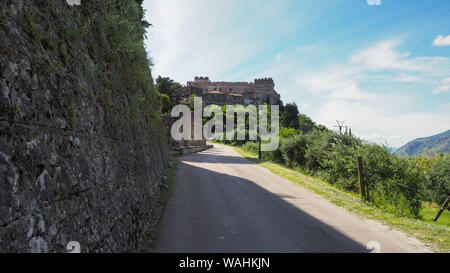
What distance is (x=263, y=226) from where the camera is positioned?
650cm

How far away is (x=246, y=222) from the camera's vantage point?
678 cm

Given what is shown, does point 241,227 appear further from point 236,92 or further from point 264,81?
point 236,92

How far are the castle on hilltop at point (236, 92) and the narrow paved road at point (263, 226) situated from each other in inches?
3641

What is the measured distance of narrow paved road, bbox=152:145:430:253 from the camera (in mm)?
5297

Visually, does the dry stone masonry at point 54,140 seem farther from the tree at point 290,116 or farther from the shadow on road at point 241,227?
the tree at point 290,116

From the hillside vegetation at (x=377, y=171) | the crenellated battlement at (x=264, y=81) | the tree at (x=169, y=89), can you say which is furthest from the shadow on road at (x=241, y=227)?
the crenellated battlement at (x=264, y=81)

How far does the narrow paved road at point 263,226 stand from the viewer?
17.4 ft

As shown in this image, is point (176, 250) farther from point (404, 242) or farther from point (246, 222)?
point (404, 242)

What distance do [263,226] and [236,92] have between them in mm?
121193

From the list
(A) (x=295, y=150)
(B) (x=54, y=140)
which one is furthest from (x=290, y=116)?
(B) (x=54, y=140)

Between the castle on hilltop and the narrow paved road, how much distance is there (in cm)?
9249

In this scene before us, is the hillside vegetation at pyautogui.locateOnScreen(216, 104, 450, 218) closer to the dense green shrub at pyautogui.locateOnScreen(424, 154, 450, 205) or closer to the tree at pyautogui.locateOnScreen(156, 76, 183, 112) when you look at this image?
the dense green shrub at pyautogui.locateOnScreen(424, 154, 450, 205)
